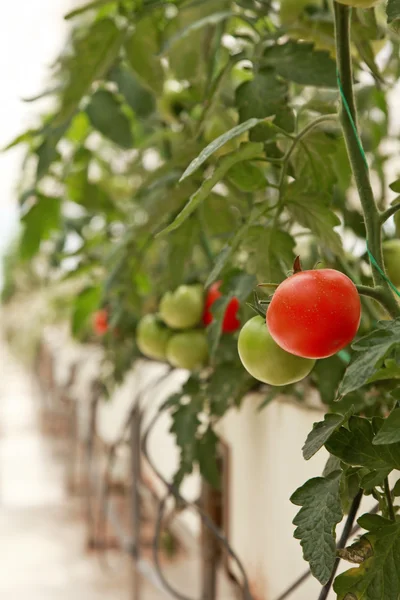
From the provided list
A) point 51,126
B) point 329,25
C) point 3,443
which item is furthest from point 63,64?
point 3,443

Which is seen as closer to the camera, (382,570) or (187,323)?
(382,570)

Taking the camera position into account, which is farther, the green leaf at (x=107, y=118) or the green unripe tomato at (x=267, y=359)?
the green leaf at (x=107, y=118)

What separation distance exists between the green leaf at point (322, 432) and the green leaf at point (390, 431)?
20 mm

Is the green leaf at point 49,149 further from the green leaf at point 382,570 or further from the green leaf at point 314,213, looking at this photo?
the green leaf at point 382,570

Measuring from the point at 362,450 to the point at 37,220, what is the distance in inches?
21.4

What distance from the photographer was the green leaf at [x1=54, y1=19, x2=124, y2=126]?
52 cm

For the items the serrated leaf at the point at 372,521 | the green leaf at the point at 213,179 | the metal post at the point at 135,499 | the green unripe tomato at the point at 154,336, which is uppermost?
the green leaf at the point at 213,179

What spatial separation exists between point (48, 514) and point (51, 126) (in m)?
1.58

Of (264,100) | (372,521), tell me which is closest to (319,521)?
(372,521)

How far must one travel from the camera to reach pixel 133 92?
2.23 feet

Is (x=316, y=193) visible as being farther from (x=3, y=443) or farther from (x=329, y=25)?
(x=3, y=443)

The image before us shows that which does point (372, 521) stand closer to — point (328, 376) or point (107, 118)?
point (328, 376)

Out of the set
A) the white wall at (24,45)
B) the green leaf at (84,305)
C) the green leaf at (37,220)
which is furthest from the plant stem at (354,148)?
the white wall at (24,45)

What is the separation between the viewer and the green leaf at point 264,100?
0.42 m
